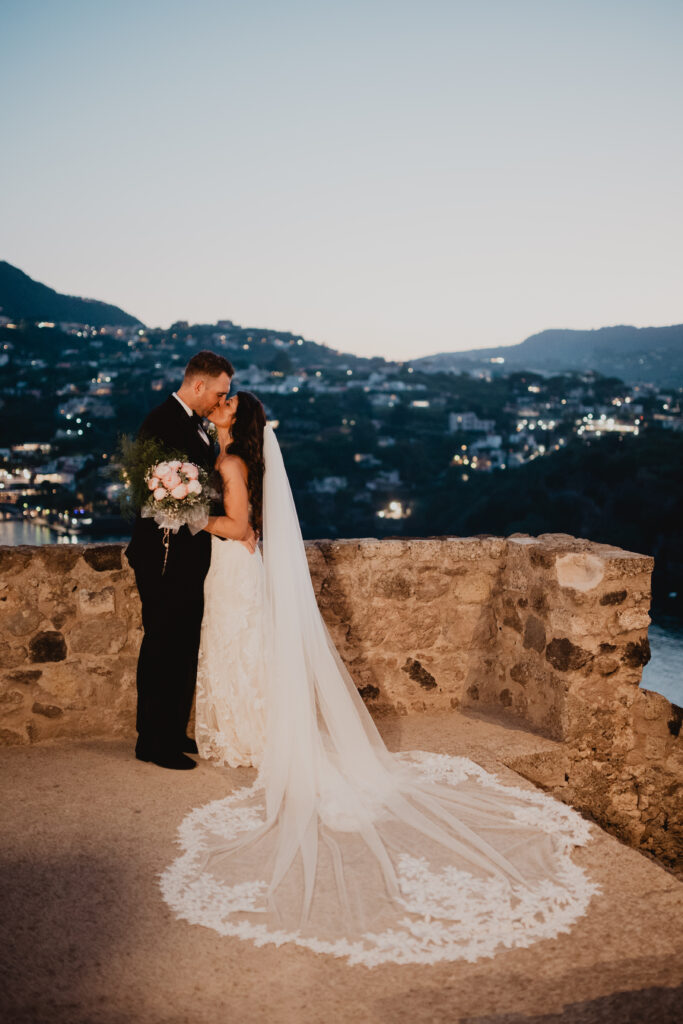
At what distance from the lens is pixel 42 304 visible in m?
74.4

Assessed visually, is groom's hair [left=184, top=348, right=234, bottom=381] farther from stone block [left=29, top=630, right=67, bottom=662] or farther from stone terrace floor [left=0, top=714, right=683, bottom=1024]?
stone terrace floor [left=0, top=714, right=683, bottom=1024]

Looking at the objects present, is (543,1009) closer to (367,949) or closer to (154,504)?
(367,949)

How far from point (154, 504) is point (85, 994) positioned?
1.69m

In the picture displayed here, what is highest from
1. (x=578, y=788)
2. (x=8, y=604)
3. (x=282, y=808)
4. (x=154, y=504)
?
(x=154, y=504)

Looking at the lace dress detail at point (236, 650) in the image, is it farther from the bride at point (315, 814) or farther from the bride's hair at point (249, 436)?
the bride's hair at point (249, 436)

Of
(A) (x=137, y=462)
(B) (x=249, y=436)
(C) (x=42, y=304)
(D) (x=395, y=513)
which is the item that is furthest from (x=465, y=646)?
(C) (x=42, y=304)

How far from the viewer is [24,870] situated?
8.13 ft

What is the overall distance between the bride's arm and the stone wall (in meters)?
0.66

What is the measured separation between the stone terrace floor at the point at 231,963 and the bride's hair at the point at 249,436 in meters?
1.39

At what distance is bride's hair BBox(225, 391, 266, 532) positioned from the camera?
10.8 feet

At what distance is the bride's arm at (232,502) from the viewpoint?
3236mm

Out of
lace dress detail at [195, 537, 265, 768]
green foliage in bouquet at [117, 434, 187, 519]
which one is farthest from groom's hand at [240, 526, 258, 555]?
green foliage in bouquet at [117, 434, 187, 519]

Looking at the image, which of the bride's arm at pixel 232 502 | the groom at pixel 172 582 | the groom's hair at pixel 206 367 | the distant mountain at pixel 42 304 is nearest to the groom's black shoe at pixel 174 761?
the groom at pixel 172 582

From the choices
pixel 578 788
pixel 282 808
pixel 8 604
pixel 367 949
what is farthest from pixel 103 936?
pixel 578 788
